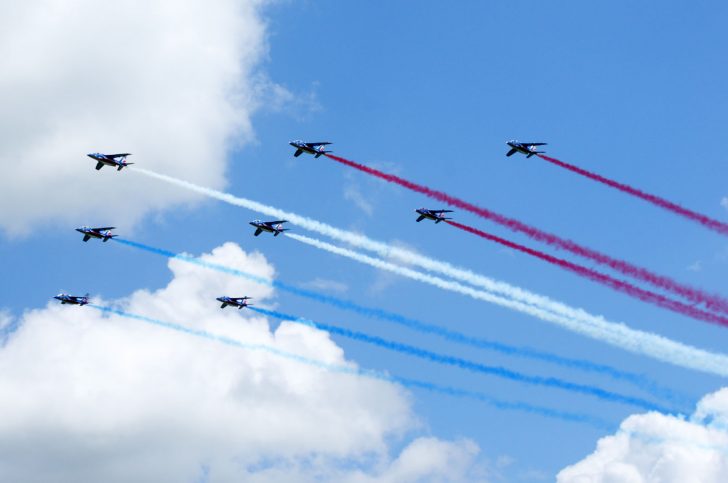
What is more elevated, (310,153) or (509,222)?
(310,153)

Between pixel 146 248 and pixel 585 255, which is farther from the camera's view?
pixel 146 248

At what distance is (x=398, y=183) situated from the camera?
420 feet

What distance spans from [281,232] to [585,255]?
50385 millimetres

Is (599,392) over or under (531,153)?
under

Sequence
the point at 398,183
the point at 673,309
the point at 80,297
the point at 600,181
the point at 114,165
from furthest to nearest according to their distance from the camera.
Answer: the point at 80,297
the point at 114,165
the point at 398,183
the point at 600,181
the point at 673,309

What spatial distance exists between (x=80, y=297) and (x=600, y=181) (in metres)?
95.7

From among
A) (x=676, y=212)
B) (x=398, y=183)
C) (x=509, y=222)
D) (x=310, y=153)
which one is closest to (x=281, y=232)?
(x=310, y=153)

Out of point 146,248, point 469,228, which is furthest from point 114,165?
point 469,228

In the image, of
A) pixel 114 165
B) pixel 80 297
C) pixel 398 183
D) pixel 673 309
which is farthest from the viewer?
pixel 80 297

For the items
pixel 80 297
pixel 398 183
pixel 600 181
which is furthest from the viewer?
pixel 80 297

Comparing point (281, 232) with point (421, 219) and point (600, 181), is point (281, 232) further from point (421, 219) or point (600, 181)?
point (600, 181)

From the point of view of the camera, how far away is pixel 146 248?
144m

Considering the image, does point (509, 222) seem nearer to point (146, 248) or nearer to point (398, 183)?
point (398, 183)

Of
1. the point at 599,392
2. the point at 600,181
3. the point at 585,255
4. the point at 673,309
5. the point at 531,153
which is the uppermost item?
the point at 531,153
